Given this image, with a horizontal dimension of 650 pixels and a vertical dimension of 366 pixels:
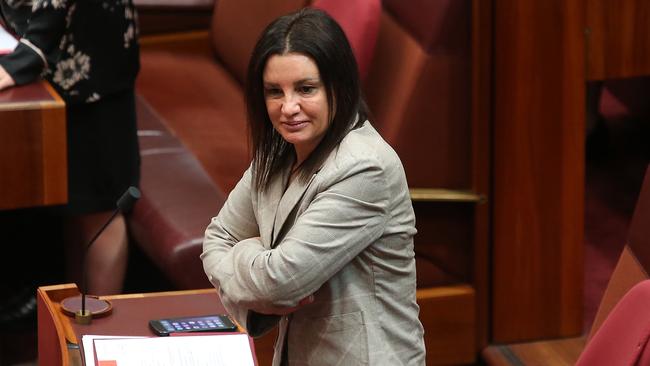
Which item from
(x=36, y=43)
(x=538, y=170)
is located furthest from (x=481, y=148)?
(x=36, y=43)

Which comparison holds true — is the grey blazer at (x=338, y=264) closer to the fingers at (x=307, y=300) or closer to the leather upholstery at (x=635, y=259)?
the fingers at (x=307, y=300)

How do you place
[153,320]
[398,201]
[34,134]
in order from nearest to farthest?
[398,201]
[153,320]
[34,134]

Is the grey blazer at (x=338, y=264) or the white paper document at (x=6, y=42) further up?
the white paper document at (x=6, y=42)

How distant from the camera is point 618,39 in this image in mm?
2646

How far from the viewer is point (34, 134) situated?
2.26 m

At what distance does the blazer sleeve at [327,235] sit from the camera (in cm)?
162

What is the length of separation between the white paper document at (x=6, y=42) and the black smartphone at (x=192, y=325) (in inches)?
33.9

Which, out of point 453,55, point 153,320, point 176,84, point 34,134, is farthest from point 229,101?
point 153,320

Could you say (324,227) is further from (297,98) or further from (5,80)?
(5,80)

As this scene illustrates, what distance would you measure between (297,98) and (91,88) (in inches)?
37.1

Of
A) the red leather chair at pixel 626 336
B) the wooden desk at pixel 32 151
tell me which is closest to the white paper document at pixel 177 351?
the red leather chair at pixel 626 336

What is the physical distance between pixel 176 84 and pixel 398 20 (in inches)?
40.1

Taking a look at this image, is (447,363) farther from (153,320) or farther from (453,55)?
(153,320)

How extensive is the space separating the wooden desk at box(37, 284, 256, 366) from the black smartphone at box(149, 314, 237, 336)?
2 centimetres
